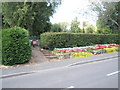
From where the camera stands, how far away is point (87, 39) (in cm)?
1891

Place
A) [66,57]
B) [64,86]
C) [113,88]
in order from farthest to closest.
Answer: [66,57]
[64,86]
[113,88]

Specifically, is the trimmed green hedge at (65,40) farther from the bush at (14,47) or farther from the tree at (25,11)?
the bush at (14,47)

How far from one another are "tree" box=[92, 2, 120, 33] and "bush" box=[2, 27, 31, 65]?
2243 centimetres

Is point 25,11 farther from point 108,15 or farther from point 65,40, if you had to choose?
point 108,15

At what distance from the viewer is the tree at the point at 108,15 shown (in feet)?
Answer: 93.7

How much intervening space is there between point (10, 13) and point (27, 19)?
8.70 feet

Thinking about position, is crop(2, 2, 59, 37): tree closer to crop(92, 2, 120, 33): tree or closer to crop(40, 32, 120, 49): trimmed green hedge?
crop(40, 32, 120, 49): trimmed green hedge

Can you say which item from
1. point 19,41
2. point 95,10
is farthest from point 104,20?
point 19,41

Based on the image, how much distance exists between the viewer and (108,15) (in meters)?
29.5

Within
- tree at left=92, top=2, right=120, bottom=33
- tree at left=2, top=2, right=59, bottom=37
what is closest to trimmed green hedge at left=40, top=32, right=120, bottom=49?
tree at left=2, top=2, right=59, bottom=37

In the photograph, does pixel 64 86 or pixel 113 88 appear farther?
pixel 64 86

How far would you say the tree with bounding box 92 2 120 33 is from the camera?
28562mm

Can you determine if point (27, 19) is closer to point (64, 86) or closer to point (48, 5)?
→ point (48, 5)

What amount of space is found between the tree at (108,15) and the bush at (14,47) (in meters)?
22.4
